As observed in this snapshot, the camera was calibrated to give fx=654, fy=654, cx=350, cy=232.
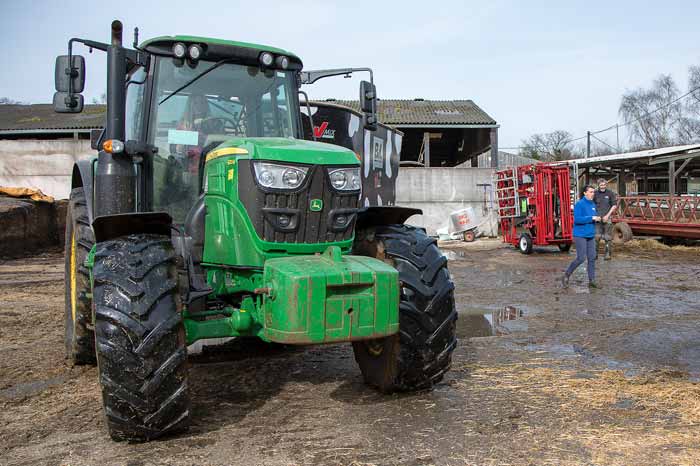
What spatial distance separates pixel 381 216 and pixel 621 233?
14.9 m

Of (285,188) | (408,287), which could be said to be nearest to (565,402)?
(408,287)

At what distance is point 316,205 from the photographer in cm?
401

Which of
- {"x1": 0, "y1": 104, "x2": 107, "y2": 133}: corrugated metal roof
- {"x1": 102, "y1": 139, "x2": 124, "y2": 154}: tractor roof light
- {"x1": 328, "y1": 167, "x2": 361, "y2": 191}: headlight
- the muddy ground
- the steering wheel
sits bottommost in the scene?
the muddy ground

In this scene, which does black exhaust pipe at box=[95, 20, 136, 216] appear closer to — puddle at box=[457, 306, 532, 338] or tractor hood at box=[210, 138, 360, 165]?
tractor hood at box=[210, 138, 360, 165]

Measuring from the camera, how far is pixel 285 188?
3.93 metres

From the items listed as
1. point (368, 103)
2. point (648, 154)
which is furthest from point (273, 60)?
point (648, 154)

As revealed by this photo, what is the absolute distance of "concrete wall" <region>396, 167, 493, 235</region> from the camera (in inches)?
828

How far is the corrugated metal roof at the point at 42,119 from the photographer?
26234 mm

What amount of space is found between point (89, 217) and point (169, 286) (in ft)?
6.09

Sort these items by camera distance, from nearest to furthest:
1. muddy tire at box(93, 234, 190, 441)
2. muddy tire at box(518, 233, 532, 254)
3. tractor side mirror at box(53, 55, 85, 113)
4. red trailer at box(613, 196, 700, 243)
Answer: muddy tire at box(93, 234, 190, 441), tractor side mirror at box(53, 55, 85, 113), muddy tire at box(518, 233, 532, 254), red trailer at box(613, 196, 700, 243)

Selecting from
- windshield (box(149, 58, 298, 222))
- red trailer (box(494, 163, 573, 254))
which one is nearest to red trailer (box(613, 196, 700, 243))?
red trailer (box(494, 163, 573, 254))

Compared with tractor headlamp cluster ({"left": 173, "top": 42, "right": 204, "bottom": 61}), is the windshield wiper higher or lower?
lower

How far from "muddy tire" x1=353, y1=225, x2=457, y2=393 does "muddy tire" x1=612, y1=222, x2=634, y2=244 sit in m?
14.8

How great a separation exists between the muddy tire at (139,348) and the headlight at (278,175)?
78 centimetres
